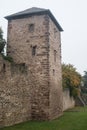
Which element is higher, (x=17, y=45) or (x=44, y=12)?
(x=44, y=12)

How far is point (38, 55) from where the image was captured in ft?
55.9

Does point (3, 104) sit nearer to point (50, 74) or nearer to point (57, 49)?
point (50, 74)

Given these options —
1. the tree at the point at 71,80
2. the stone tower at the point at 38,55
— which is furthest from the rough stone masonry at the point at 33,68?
the tree at the point at 71,80

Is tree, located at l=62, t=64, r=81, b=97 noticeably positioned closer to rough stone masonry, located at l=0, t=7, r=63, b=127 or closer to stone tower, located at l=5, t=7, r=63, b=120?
rough stone masonry, located at l=0, t=7, r=63, b=127

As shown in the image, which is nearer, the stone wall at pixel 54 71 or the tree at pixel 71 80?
the stone wall at pixel 54 71

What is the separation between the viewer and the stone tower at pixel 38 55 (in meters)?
16.3

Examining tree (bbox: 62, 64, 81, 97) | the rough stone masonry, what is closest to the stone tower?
the rough stone masonry

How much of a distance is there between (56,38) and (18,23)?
3.56 m

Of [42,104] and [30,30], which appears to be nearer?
[42,104]

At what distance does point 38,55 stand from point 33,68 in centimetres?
104

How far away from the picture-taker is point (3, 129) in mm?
12070

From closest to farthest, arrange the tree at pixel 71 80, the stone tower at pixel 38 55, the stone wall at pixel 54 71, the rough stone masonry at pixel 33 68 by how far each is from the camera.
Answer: the rough stone masonry at pixel 33 68 < the stone tower at pixel 38 55 < the stone wall at pixel 54 71 < the tree at pixel 71 80

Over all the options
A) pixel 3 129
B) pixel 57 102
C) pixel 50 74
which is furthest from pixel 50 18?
pixel 3 129

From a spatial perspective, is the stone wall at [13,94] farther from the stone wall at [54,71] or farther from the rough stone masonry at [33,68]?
the stone wall at [54,71]
